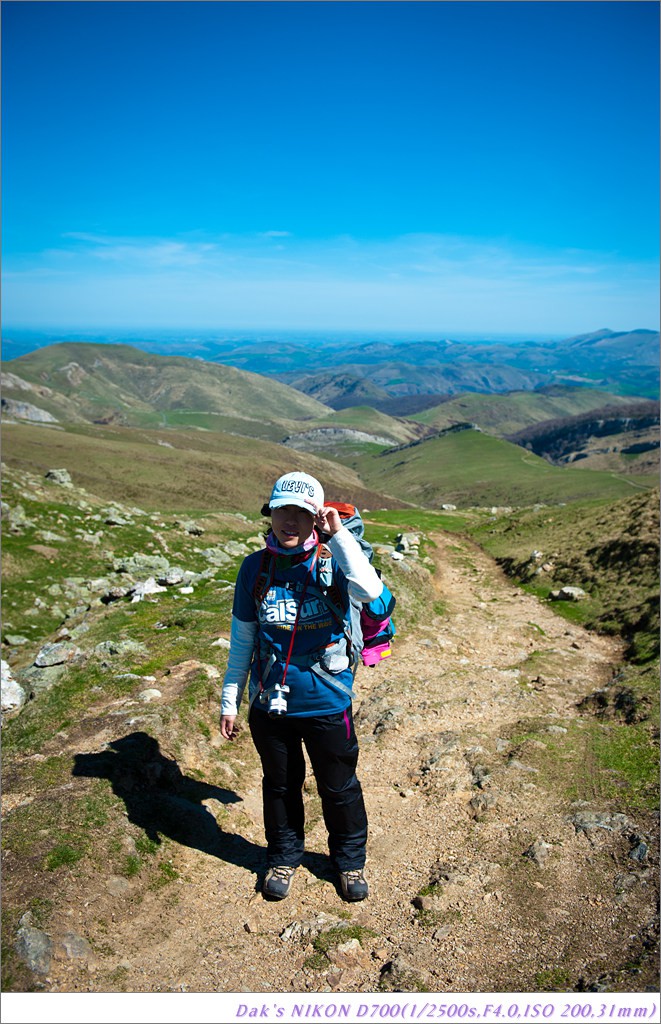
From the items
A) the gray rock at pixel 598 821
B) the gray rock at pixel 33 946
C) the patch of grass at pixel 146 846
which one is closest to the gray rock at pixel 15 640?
the patch of grass at pixel 146 846

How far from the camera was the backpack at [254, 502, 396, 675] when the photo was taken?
5.54 meters

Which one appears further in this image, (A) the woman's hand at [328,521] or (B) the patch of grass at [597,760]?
(B) the patch of grass at [597,760]

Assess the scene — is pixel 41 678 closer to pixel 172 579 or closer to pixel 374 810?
pixel 374 810

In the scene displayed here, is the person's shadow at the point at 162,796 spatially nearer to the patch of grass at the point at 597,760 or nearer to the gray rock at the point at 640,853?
the gray rock at the point at 640,853

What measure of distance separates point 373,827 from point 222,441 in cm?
16562

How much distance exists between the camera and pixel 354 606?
18.8 feet

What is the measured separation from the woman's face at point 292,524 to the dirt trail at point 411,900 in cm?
384

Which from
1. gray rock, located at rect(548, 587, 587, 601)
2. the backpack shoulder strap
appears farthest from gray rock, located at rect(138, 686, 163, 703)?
gray rock, located at rect(548, 587, 587, 601)

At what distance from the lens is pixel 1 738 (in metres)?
8.66

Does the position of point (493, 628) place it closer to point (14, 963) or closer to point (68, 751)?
point (68, 751)

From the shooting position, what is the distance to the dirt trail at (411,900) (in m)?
5.04

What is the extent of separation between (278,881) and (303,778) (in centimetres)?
114

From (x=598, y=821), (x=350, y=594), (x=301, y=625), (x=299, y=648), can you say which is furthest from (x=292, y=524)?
(x=598, y=821)

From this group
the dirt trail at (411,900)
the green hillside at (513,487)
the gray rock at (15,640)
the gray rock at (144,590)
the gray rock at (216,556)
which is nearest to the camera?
the dirt trail at (411,900)
